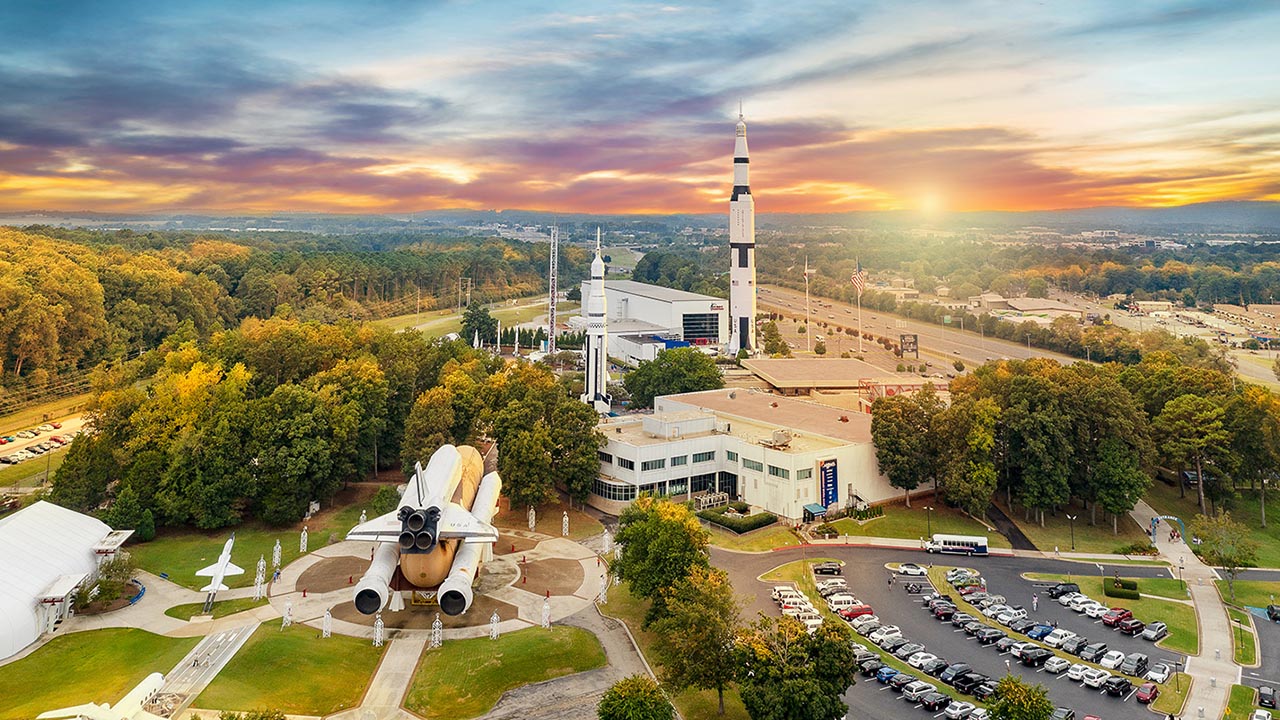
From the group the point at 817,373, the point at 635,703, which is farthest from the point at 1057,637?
the point at 817,373

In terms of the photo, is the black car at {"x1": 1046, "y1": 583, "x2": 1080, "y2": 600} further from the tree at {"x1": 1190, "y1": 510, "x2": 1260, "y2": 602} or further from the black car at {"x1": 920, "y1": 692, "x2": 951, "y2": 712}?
the black car at {"x1": 920, "y1": 692, "x2": 951, "y2": 712}

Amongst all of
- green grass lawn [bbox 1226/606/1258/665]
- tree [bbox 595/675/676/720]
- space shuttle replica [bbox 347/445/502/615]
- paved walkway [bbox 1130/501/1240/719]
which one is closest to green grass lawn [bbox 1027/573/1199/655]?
paved walkway [bbox 1130/501/1240/719]

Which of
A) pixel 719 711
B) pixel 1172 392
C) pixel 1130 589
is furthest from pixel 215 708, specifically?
pixel 1172 392

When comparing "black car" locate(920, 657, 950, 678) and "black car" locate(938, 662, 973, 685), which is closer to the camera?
"black car" locate(938, 662, 973, 685)

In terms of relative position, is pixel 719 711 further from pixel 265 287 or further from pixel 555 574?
pixel 265 287

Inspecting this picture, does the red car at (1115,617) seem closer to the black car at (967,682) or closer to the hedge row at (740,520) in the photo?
the black car at (967,682)

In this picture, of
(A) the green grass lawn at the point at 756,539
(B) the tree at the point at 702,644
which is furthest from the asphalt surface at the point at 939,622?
(B) the tree at the point at 702,644

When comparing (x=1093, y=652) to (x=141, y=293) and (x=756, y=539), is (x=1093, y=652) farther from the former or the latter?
(x=141, y=293)
